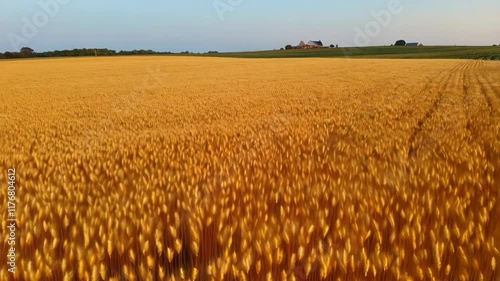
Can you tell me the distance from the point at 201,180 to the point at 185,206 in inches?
29.3

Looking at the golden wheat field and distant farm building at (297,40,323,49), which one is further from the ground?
the golden wheat field

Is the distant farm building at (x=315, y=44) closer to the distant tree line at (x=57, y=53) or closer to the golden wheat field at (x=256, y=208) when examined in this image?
the distant tree line at (x=57, y=53)

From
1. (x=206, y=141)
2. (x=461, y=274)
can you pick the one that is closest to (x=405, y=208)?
(x=461, y=274)

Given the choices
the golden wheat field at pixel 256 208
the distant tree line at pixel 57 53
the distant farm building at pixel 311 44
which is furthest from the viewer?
the distant farm building at pixel 311 44

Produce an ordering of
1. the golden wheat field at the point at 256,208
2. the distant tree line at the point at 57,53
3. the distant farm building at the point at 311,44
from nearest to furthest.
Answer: the golden wheat field at the point at 256,208, the distant tree line at the point at 57,53, the distant farm building at the point at 311,44

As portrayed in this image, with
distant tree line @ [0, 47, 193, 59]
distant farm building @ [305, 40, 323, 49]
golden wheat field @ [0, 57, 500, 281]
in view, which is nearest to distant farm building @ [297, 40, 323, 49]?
distant farm building @ [305, 40, 323, 49]

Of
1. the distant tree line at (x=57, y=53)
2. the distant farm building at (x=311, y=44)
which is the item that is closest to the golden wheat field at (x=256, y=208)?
the distant tree line at (x=57, y=53)

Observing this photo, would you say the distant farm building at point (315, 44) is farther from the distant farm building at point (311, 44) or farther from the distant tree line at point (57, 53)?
the distant tree line at point (57, 53)

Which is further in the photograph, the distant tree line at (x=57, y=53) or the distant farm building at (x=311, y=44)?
the distant farm building at (x=311, y=44)

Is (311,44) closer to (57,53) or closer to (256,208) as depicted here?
(57,53)

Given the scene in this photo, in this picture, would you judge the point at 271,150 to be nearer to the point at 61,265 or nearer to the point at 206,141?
the point at 206,141

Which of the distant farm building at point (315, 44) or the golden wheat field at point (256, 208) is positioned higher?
the golden wheat field at point (256, 208)

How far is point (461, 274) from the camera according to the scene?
1.70 meters

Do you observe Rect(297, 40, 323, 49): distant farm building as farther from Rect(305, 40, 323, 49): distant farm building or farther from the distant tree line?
the distant tree line
